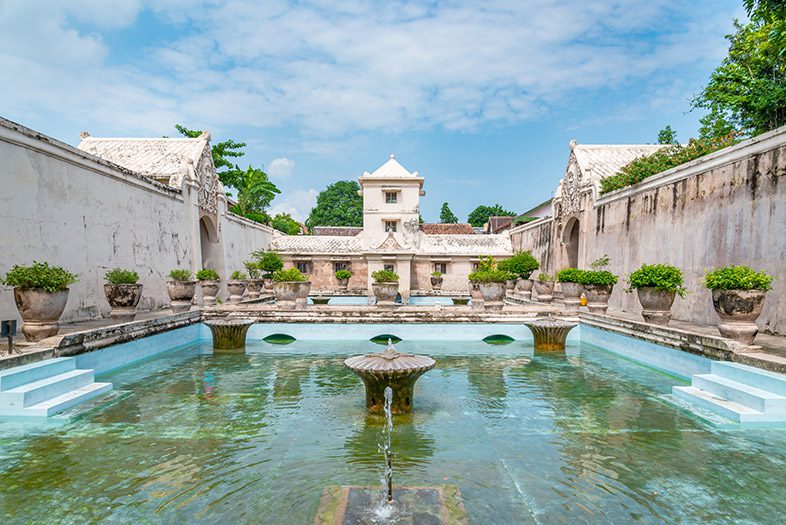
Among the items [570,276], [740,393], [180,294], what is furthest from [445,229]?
[740,393]

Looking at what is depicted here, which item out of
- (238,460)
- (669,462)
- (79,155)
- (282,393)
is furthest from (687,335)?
(79,155)

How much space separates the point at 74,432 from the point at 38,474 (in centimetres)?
95

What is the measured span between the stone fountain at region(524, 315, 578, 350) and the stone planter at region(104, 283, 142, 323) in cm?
782

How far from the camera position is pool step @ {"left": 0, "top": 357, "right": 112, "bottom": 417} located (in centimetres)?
446

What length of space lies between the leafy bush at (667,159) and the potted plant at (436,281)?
9973mm

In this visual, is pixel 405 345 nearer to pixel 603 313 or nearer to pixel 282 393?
pixel 282 393

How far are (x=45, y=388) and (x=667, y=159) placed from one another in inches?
548

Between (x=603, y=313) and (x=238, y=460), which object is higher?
(x=603, y=313)

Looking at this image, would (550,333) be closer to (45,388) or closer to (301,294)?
(301,294)

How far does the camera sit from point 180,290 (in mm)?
10266

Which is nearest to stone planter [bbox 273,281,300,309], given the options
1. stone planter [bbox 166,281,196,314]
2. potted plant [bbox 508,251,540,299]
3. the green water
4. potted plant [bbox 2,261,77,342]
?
stone planter [bbox 166,281,196,314]

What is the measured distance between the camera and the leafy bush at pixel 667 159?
1108 cm

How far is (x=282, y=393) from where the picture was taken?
557cm

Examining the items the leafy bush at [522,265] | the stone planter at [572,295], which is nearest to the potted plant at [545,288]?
the leafy bush at [522,265]
